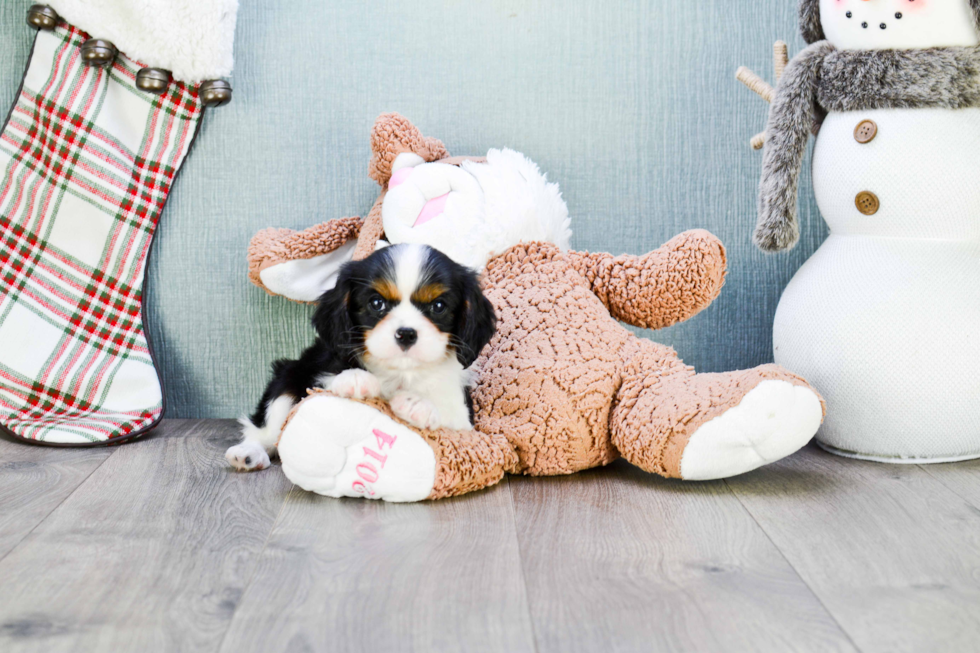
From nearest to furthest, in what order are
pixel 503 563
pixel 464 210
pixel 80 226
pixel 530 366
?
pixel 503 563 → pixel 530 366 → pixel 464 210 → pixel 80 226

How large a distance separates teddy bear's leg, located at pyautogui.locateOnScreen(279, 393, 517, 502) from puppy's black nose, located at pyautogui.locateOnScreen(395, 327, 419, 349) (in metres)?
0.12

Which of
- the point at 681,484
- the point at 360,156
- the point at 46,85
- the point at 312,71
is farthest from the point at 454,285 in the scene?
the point at 46,85

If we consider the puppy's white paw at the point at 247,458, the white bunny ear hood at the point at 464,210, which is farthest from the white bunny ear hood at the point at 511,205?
the puppy's white paw at the point at 247,458

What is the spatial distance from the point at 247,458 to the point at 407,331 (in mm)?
486

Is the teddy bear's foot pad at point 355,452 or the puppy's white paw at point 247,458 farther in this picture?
the puppy's white paw at point 247,458

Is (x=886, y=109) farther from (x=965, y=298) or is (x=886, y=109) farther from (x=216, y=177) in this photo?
(x=216, y=177)

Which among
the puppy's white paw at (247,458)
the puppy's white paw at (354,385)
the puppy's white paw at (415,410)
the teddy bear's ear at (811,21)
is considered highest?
the teddy bear's ear at (811,21)

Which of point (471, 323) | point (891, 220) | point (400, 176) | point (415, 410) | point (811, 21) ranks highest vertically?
point (811, 21)

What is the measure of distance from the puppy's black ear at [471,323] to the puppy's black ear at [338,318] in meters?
0.18

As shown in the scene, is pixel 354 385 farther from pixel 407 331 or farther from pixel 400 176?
pixel 400 176

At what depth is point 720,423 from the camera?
4.47 feet

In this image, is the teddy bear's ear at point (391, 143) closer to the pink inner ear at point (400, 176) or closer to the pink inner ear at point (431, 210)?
the pink inner ear at point (400, 176)

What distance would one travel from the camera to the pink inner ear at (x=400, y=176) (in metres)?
1.66

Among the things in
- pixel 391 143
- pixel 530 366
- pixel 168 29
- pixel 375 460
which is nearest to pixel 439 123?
pixel 391 143
